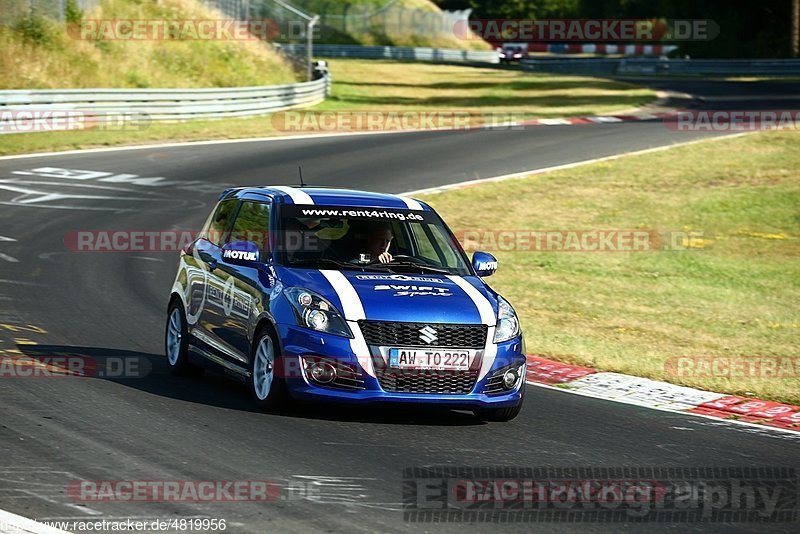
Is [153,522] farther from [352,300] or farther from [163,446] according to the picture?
[352,300]

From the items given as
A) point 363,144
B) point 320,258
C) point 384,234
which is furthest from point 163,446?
point 363,144

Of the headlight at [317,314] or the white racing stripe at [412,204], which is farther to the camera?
the white racing stripe at [412,204]

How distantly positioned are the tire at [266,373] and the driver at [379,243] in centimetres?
120

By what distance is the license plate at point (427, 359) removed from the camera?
8586 millimetres

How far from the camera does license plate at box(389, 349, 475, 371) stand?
8.59 meters

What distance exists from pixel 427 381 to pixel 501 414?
2.81 feet

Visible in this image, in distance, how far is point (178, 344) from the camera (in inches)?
424

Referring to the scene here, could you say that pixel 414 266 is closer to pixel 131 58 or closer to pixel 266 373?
pixel 266 373

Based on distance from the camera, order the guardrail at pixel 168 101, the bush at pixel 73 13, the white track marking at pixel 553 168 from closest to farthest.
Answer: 1. the white track marking at pixel 553 168
2. the guardrail at pixel 168 101
3. the bush at pixel 73 13
